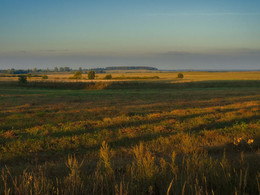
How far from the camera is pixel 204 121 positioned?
10500mm

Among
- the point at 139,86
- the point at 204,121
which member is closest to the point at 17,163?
the point at 204,121

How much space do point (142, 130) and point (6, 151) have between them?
4.88 metres

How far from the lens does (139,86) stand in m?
58.2

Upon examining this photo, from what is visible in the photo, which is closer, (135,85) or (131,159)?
(131,159)

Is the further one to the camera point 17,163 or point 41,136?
point 41,136

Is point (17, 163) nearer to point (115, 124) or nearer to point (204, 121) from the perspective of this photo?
point (115, 124)

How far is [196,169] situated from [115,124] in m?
6.59

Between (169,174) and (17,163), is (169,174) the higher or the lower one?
the higher one

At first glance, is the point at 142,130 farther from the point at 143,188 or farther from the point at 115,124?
the point at 143,188

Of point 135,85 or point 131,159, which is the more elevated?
point 135,85

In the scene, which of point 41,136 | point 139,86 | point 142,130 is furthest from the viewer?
point 139,86

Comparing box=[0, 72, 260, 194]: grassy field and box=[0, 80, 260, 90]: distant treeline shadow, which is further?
box=[0, 80, 260, 90]: distant treeline shadow

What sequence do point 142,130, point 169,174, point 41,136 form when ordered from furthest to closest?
point 142,130, point 41,136, point 169,174

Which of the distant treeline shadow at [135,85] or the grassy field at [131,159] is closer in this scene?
the grassy field at [131,159]
